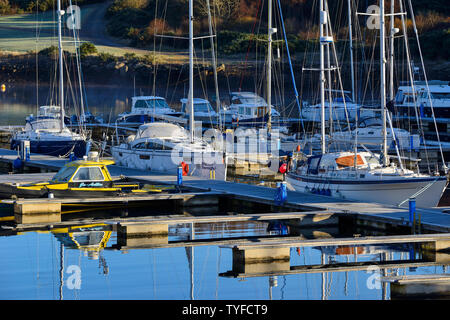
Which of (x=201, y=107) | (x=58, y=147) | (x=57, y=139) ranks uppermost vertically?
(x=201, y=107)

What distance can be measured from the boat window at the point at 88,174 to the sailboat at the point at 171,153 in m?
4.81

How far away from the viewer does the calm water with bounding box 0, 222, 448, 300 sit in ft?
61.3

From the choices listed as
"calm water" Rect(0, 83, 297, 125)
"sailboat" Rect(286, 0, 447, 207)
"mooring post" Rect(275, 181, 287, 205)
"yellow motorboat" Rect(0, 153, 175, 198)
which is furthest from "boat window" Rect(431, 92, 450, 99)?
"yellow motorboat" Rect(0, 153, 175, 198)

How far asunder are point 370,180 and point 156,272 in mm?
9073

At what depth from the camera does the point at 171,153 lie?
33750mm

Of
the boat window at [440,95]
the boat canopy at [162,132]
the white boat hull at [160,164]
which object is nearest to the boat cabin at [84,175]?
the white boat hull at [160,164]

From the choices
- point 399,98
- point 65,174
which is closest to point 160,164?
point 65,174

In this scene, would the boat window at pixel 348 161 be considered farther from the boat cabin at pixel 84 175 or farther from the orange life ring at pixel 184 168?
the boat cabin at pixel 84 175

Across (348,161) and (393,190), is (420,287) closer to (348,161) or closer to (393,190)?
(393,190)

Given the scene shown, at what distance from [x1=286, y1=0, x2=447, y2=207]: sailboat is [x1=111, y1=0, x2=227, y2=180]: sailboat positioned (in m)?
4.44

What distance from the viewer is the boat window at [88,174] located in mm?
28156
